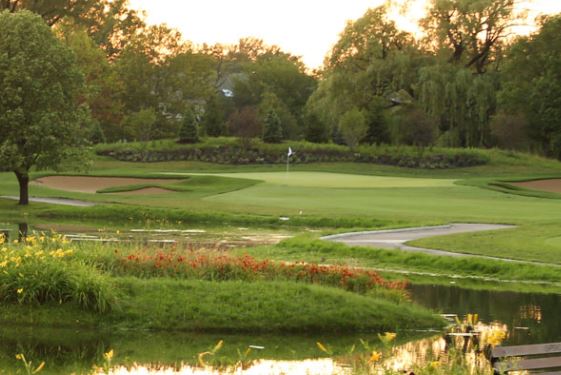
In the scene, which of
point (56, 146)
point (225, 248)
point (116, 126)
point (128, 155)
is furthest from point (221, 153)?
point (225, 248)

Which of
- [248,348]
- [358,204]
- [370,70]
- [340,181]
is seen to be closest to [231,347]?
[248,348]

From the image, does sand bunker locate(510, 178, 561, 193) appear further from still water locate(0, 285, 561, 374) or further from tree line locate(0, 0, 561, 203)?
still water locate(0, 285, 561, 374)

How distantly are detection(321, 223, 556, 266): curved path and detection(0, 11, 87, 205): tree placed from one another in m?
15.6

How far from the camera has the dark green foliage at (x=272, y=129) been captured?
70.6m

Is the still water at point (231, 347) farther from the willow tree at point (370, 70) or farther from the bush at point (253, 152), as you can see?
the willow tree at point (370, 70)

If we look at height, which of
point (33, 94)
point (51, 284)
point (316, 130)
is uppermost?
point (33, 94)

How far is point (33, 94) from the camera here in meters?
39.5

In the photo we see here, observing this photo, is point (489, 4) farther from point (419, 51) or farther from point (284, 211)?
point (284, 211)

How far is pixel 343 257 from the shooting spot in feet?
80.7

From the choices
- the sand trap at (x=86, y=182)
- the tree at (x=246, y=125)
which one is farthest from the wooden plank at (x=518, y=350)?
the tree at (x=246, y=125)

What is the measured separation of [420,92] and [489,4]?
26.8 ft

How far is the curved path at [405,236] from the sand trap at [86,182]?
925 inches

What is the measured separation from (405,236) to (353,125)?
39.4 m

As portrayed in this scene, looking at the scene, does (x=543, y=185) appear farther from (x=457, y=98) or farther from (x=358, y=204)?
(x=358, y=204)
